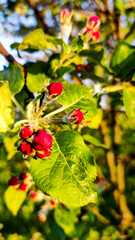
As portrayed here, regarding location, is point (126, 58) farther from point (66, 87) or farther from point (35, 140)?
point (35, 140)

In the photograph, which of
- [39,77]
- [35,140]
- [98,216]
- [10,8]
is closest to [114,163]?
[98,216]

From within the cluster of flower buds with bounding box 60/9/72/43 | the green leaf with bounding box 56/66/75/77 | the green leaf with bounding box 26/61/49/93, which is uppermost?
the cluster of flower buds with bounding box 60/9/72/43

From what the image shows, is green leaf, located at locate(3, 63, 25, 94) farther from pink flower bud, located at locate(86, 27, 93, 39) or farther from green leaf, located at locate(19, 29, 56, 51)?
pink flower bud, located at locate(86, 27, 93, 39)

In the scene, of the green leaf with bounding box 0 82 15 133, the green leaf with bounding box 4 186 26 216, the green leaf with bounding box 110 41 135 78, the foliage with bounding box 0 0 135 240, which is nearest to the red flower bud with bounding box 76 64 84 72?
the foliage with bounding box 0 0 135 240

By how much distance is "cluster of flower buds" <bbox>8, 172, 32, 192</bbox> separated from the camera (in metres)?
1.15

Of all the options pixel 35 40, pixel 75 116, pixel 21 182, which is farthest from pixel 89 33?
pixel 21 182

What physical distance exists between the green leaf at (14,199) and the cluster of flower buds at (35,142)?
1.72ft

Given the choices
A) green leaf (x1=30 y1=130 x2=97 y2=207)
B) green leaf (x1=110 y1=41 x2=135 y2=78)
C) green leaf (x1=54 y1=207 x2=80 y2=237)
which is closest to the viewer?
green leaf (x1=30 y1=130 x2=97 y2=207)

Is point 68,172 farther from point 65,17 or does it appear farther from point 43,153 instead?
point 65,17

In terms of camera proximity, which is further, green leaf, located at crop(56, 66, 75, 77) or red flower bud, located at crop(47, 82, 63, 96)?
green leaf, located at crop(56, 66, 75, 77)

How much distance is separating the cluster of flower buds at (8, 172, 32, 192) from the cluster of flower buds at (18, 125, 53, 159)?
1.60 ft

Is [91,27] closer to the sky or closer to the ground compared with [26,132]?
closer to the sky

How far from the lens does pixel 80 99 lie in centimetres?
90

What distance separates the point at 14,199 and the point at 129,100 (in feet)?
2.49
